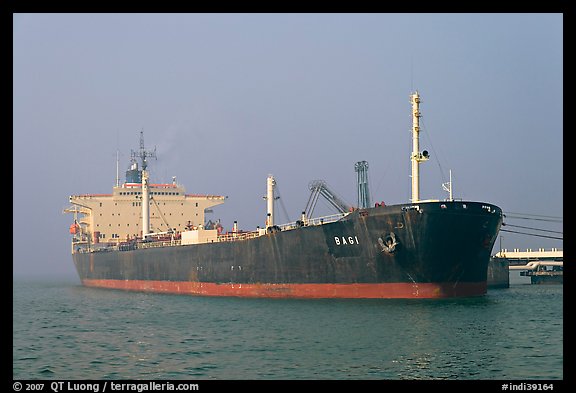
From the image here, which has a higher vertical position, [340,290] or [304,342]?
[340,290]

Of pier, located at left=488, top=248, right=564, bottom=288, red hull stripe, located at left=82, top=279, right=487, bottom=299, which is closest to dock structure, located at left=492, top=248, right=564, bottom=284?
pier, located at left=488, top=248, right=564, bottom=288

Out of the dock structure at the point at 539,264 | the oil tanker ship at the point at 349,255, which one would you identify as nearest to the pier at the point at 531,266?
the dock structure at the point at 539,264

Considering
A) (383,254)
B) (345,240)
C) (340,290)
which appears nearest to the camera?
(383,254)

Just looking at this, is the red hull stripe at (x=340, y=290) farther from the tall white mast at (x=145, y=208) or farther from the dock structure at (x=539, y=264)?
the dock structure at (x=539, y=264)

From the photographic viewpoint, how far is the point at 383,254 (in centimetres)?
2989

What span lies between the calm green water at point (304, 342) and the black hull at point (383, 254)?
1015 millimetres

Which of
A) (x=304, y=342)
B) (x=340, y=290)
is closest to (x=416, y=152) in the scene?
(x=340, y=290)

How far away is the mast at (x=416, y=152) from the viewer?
Answer: 32.2 m

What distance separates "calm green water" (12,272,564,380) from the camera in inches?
676

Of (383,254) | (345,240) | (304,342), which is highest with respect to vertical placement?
(345,240)

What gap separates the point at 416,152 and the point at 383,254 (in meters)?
5.32

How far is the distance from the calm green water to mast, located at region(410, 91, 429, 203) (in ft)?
17.7

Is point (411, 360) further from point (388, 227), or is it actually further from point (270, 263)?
point (270, 263)

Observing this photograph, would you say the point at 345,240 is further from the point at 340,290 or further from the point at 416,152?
the point at 416,152
